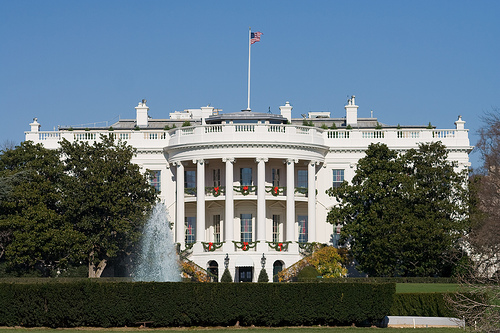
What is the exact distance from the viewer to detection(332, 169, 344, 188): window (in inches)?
2896

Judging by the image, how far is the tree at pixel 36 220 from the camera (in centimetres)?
6353

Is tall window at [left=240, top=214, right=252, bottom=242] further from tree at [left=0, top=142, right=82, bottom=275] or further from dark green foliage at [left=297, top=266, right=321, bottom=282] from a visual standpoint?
tree at [left=0, top=142, right=82, bottom=275]

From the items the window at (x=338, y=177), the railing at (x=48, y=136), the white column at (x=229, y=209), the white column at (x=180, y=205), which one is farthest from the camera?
the railing at (x=48, y=136)

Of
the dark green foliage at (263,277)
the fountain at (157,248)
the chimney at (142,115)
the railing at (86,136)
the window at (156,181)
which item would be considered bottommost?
the dark green foliage at (263,277)

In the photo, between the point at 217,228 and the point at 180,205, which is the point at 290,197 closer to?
the point at 217,228

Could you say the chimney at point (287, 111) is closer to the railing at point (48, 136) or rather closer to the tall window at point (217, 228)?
the tall window at point (217, 228)

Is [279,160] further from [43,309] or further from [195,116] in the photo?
[43,309]

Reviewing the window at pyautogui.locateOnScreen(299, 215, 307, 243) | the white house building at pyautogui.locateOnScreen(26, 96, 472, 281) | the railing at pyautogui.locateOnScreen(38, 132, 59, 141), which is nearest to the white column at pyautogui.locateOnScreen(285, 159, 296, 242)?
Result: the white house building at pyautogui.locateOnScreen(26, 96, 472, 281)

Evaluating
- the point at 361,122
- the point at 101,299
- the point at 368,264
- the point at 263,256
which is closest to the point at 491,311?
the point at 101,299

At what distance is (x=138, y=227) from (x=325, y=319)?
2198cm

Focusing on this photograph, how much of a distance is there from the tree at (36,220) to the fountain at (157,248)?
4439mm

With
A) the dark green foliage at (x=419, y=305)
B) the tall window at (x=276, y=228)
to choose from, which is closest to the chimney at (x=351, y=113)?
the tall window at (x=276, y=228)

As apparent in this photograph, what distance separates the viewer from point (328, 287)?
46688 mm

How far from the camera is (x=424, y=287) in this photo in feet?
185
